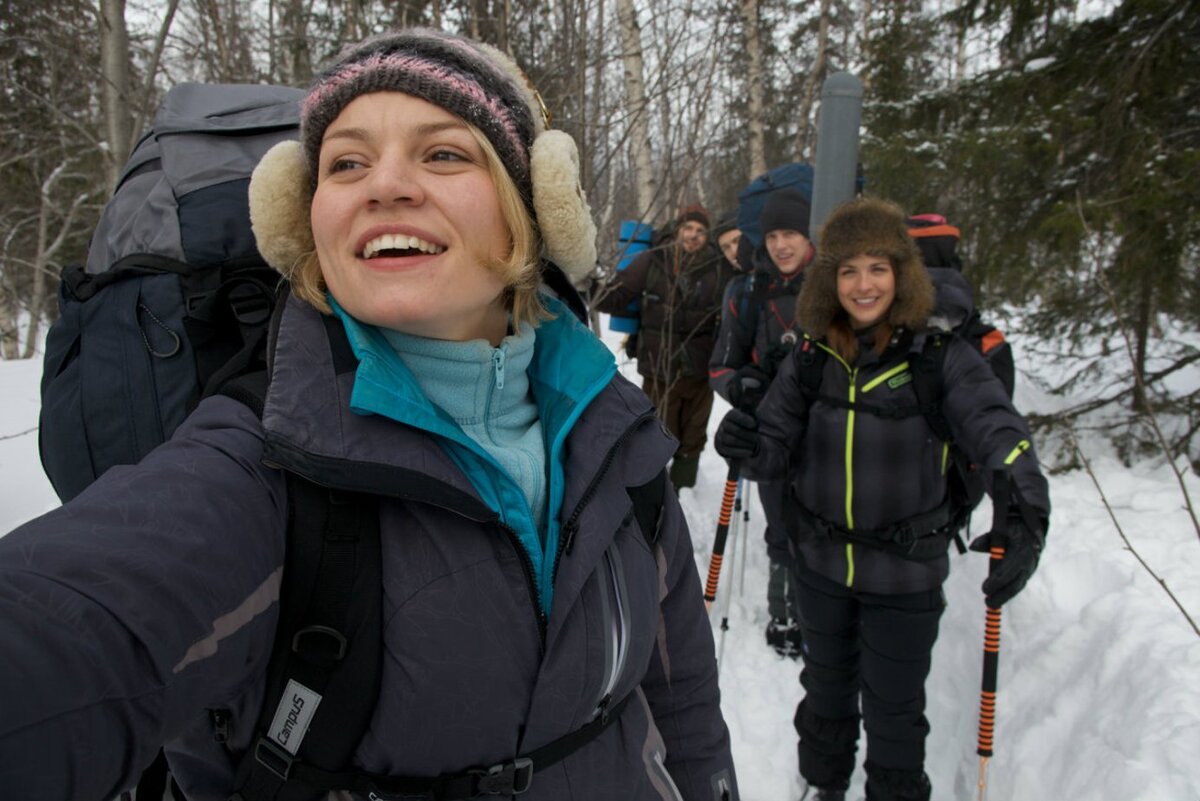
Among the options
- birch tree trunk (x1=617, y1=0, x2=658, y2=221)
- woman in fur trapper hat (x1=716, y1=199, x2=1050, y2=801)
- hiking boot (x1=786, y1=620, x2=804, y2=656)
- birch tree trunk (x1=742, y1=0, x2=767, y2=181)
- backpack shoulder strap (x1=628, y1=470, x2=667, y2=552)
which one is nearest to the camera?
backpack shoulder strap (x1=628, y1=470, x2=667, y2=552)

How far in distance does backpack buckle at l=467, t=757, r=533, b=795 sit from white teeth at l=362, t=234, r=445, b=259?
83 centimetres

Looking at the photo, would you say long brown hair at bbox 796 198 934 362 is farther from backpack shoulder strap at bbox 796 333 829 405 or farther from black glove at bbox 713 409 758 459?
black glove at bbox 713 409 758 459

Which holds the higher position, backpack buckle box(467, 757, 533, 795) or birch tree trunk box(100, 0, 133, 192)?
birch tree trunk box(100, 0, 133, 192)

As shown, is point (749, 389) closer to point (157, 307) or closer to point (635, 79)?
point (157, 307)

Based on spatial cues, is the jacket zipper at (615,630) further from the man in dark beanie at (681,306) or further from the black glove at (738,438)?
the man in dark beanie at (681,306)

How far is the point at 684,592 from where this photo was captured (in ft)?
4.98

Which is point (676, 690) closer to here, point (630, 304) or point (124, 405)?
point (124, 405)

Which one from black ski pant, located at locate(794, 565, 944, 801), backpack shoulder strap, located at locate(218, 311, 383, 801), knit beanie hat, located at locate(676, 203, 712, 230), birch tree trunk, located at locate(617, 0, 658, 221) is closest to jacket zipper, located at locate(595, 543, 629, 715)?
backpack shoulder strap, located at locate(218, 311, 383, 801)

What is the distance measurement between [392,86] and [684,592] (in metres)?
1.16

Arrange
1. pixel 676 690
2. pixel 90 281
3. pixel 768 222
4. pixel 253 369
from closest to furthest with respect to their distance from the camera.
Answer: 1. pixel 253 369
2. pixel 90 281
3. pixel 676 690
4. pixel 768 222

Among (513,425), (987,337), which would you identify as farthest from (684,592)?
(987,337)

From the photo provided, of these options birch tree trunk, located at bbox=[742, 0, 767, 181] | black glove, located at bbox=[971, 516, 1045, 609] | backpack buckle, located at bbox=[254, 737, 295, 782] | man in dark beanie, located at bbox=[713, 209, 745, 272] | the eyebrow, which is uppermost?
birch tree trunk, located at bbox=[742, 0, 767, 181]

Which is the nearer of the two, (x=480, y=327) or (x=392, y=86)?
(x=392, y=86)

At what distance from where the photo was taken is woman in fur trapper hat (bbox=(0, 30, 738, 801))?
724mm
